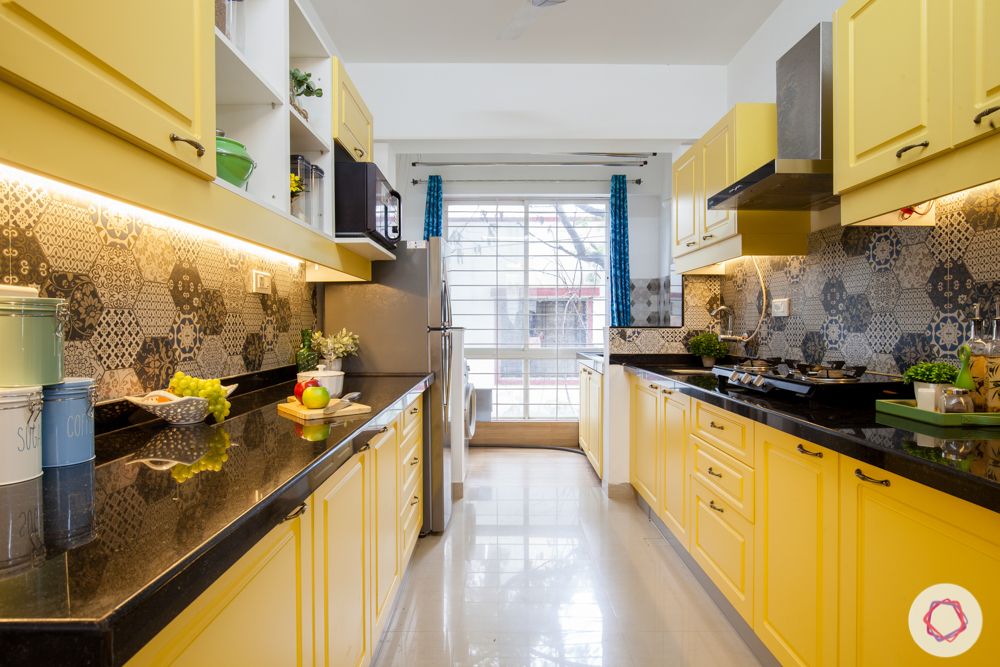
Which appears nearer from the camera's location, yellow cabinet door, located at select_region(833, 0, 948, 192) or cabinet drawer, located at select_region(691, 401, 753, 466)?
yellow cabinet door, located at select_region(833, 0, 948, 192)

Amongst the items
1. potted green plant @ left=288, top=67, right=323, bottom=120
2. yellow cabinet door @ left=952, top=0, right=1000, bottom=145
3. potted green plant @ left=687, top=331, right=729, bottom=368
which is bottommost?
potted green plant @ left=687, top=331, right=729, bottom=368

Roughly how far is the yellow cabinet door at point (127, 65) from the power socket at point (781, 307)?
278 centimetres

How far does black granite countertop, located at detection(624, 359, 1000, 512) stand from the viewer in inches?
37.3

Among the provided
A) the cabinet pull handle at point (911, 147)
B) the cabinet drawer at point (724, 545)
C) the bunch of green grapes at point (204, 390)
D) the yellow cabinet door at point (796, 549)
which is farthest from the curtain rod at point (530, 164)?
the bunch of green grapes at point (204, 390)

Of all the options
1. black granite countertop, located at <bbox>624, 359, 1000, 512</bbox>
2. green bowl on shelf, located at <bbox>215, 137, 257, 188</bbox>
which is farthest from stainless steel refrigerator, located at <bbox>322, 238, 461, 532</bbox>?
black granite countertop, located at <bbox>624, 359, 1000, 512</bbox>

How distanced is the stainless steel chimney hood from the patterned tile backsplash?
2.08 m

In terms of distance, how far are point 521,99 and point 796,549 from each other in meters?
2.96

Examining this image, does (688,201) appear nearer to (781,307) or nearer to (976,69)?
(781,307)

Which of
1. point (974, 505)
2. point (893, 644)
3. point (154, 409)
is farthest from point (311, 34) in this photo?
point (893, 644)

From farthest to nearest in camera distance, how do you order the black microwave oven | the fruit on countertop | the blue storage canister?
Result: the black microwave oven
the fruit on countertop
the blue storage canister

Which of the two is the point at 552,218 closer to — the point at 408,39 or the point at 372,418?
the point at 408,39

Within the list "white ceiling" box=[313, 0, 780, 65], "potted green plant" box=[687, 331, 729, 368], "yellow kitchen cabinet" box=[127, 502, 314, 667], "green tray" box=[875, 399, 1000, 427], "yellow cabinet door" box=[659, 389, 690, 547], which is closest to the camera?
"yellow kitchen cabinet" box=[127, 502, 314, 667]

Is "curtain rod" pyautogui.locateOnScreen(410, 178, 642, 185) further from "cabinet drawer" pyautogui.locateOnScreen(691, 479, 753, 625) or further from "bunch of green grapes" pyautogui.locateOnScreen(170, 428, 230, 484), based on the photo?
"bunch of green grapes" pyautogui.locateOnScreen(170, 428, 230, 484)

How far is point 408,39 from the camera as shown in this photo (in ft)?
10.3
